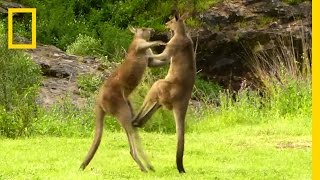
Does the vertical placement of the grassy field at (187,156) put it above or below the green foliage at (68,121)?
above

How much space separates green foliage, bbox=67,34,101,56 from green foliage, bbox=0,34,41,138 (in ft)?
23.4

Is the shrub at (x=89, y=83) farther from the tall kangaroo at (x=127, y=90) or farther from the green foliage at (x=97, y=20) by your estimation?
the tall kangaroo at (x=127, y=90)

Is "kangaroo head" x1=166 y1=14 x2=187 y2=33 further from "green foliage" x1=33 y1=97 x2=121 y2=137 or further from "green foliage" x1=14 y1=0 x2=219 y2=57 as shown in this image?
"green foliage" x1=14 y1=0 x2=219 y2=57

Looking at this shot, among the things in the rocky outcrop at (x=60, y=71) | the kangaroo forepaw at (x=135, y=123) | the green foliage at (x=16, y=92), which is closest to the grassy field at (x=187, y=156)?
the kangaroo forepaw at (x=135, y=123)

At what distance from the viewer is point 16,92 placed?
14828mm

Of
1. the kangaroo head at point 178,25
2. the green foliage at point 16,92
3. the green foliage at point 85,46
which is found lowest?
the green foliage at point 85,46

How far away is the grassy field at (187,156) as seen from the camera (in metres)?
9.59

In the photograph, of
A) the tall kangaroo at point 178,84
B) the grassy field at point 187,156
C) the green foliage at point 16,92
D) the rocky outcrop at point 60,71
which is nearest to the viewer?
the tall kangaroo at point 178,84

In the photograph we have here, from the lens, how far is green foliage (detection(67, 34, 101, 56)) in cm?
2292

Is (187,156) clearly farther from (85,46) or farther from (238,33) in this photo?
(238,33)

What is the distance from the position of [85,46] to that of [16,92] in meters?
8.62

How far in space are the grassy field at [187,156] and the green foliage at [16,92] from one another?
666mm

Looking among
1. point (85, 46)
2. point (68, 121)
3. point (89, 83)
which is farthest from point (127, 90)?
point (85, 46)

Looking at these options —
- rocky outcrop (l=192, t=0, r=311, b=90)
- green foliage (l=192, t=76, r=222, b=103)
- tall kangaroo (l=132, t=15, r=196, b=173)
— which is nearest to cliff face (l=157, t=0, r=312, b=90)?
rocky outcrop (l=192, t=0, r=311, b=90)
